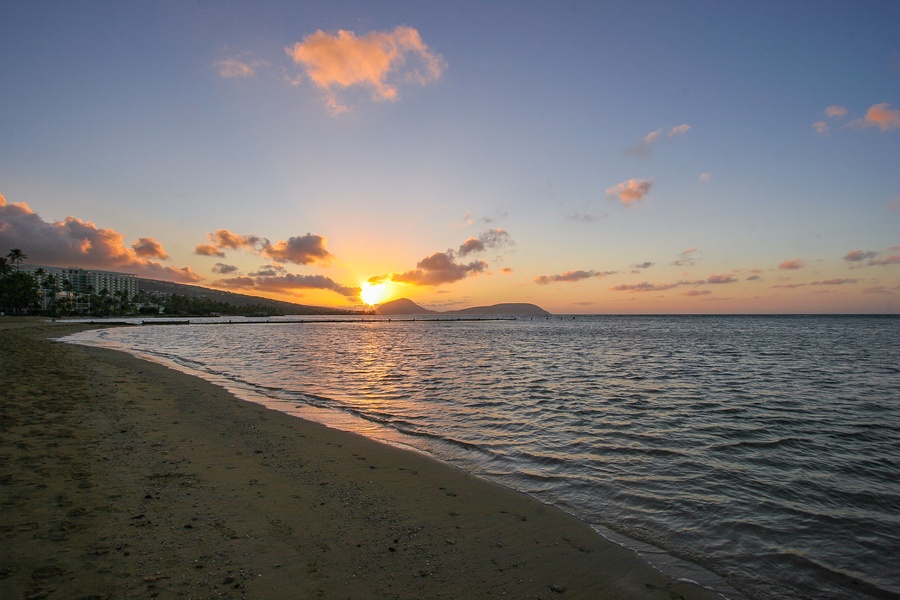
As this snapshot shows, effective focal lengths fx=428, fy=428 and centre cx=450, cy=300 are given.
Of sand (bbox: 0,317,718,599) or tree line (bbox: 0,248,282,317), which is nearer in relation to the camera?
sand (bbox: 0,317,718,599)

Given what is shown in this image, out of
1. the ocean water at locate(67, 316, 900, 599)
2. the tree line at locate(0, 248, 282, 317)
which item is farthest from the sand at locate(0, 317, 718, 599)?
the tree line at locate(0, 248, 282, 317)

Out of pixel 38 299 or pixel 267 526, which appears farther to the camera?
pixel 38 299

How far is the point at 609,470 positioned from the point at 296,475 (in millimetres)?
6619

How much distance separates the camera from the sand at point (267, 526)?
15.1 ft

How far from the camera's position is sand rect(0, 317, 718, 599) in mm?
4613

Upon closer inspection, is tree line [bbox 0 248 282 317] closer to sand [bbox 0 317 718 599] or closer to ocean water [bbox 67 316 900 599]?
ocean water [bbox 67 316 900 599]

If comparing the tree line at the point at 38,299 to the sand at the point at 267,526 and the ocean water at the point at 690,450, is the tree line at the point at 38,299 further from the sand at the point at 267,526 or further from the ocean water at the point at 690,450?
the sand at the point at 267,526

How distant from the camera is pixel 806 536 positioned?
6.78 meters

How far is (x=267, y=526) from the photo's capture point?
19.5 feet

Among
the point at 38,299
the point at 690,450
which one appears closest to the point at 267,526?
the point at 690,450

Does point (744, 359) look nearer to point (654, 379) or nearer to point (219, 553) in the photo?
point (654, 379)

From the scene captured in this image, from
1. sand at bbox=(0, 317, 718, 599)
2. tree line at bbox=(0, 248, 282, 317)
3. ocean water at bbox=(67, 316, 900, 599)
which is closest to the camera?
sand at bbox=(0, 317, 718, 599)

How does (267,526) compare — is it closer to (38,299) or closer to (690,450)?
(690,450)

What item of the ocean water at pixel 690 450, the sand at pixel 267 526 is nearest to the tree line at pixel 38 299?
the ocean water at pixel 690 450
